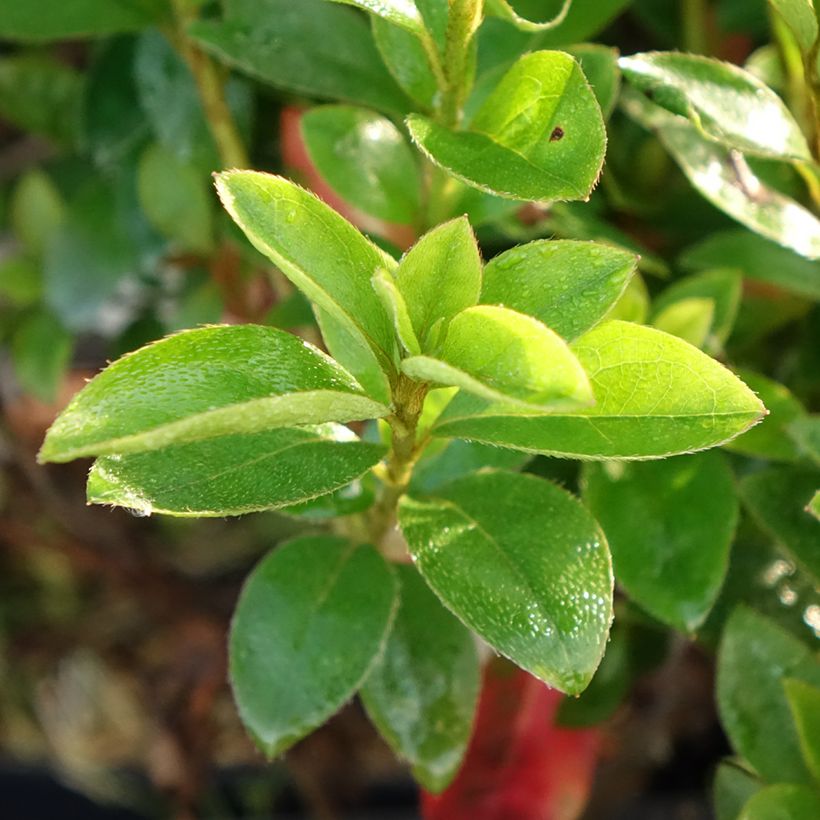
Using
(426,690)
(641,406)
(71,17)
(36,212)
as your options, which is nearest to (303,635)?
(426,690)

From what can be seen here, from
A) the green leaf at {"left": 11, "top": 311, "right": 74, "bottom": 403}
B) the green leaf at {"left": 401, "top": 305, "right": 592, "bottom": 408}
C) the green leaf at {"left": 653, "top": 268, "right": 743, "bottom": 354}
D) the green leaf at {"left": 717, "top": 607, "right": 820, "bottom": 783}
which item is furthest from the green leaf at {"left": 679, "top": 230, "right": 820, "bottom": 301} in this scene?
the green leaf at {"left": 11, "top": 311, "right": 74, "bottom": 403}

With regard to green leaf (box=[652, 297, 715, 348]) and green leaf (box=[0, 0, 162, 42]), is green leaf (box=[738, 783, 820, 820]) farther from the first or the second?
green leaf (box=[0, 0, 162, 42])

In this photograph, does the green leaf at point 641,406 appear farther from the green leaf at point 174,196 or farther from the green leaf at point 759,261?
the green leaf at point 174,196

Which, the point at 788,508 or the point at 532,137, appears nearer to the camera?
the point at 532,137

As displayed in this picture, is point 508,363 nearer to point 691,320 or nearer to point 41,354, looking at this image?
point 691,320

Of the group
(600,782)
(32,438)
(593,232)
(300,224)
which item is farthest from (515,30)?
(32,438)
